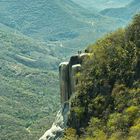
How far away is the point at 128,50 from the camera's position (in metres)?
52.9

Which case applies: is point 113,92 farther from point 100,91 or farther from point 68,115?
point 68,115

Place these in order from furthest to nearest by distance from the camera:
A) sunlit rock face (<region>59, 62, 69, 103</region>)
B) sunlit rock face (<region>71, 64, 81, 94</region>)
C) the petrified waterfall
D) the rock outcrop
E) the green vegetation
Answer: sunlit rock face (<region>59, 62, 69, 103</region>)
the rock outcrop
the petrified waterfall
sunlit rock face (<region>71, 64, 81, 94</region>)
the green vegetation

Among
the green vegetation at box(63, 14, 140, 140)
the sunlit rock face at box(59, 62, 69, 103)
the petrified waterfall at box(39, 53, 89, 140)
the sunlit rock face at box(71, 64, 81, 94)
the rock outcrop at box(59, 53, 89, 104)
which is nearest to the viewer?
the green vegetation at box(63, 14, 140, 140)

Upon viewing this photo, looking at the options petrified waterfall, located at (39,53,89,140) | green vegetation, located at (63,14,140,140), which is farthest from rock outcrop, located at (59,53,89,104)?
green vegetation, located at (63,14,140,140)

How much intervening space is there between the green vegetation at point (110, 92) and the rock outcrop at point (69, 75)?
1.48 meters

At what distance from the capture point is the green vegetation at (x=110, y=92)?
46972mm

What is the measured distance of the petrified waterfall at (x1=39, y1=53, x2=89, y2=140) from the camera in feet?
186

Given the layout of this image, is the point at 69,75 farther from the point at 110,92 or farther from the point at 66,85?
the point at 110,92

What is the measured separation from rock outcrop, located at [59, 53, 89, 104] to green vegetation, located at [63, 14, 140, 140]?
1481 mm

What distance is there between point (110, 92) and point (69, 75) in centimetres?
819

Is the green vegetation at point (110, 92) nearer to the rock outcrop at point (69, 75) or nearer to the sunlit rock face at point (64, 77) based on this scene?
the rock outcrop at point (69, 75)

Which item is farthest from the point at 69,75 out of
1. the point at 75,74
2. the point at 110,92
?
the point at 110,92

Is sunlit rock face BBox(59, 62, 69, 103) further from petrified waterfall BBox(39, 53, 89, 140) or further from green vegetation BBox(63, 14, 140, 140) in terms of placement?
green vegetation BBox(63, 14, 140, 140)

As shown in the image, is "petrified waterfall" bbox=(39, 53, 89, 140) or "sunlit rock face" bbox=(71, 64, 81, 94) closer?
"sunlit rock face" bbox=(71, 64, 81, 94)
